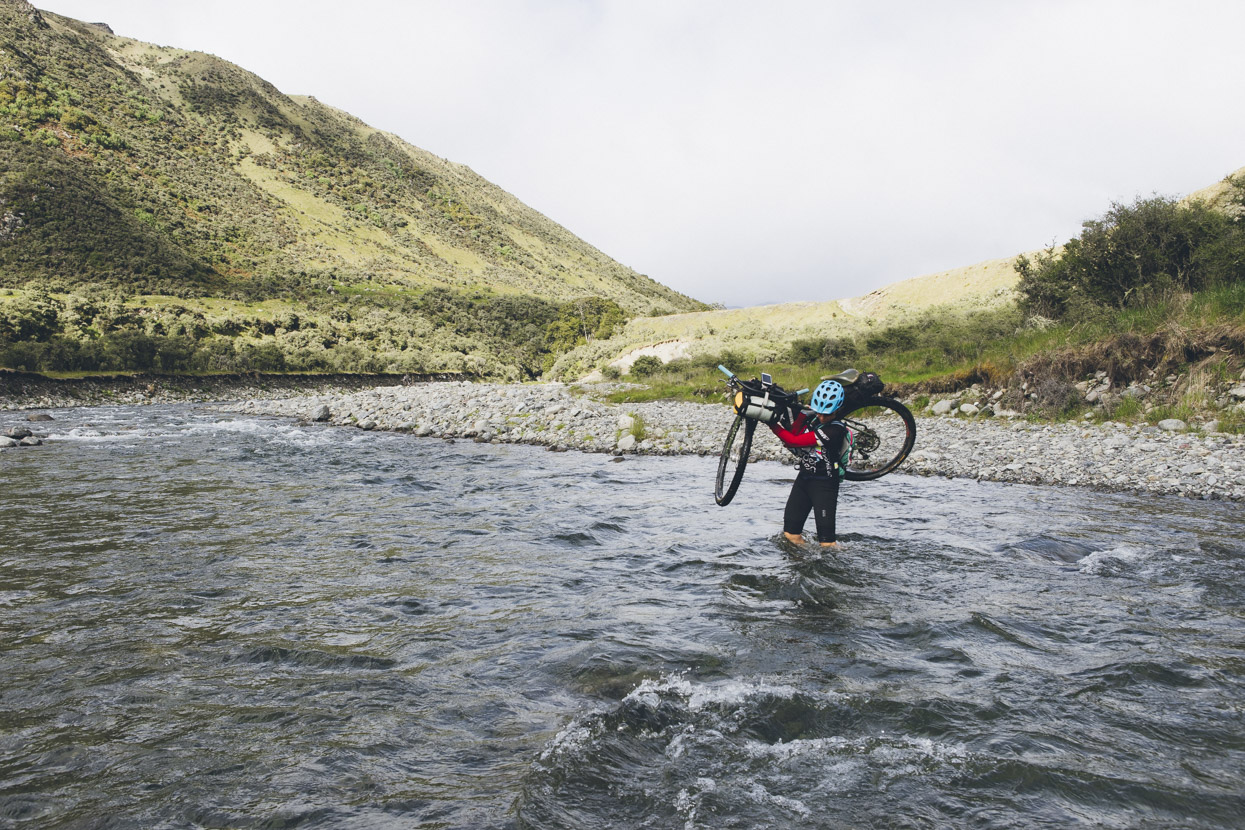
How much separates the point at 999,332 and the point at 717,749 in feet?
76.0

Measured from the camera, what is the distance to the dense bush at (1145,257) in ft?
55.1

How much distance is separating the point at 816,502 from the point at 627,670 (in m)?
4.07

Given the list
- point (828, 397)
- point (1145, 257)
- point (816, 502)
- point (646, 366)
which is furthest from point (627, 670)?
point (646, 366)

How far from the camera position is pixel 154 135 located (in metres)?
120

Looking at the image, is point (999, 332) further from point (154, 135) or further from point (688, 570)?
point (154, 135)

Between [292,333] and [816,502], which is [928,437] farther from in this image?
[292,333]

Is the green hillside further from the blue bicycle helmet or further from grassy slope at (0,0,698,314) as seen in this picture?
the blue bicycle helmet

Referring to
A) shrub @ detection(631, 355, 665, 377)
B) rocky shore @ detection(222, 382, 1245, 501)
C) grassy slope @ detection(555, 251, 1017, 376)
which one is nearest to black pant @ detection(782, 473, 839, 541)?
rocky shore @ detection(222, 382, 1245, 501)

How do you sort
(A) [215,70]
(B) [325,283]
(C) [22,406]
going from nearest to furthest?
(C) [22,406], (B) [325,283], (A) [215,70]

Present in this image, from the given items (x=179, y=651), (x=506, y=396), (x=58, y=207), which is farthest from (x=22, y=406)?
(x=58, y=207)

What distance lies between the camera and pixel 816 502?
8.27 m

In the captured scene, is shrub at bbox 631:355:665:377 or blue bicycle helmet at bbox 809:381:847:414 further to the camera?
shrub at bbox 631:355:665:377

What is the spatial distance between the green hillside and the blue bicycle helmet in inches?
2146

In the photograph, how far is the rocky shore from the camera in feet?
38.5
